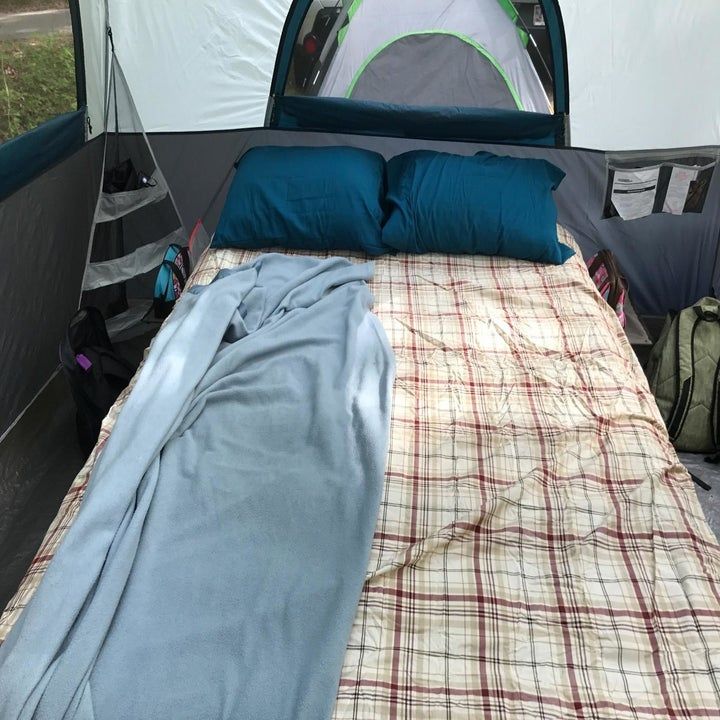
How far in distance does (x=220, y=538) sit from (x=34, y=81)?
1.78 m

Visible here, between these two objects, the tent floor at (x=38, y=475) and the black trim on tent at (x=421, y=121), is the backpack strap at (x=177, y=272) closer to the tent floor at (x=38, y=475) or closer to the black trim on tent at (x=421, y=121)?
the tent floor at (x=38, y=475)

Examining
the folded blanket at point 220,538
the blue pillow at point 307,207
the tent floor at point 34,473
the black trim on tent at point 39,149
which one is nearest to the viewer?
the folded blanket at point 220,538

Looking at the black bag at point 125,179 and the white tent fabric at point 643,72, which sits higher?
the white tent fabric at point 643,72

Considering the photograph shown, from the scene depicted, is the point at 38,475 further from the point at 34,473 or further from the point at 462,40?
the point at 462,40

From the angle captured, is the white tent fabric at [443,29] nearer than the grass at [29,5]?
No

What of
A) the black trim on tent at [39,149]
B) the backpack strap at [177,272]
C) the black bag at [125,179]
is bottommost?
the backpack strap at [177,272]

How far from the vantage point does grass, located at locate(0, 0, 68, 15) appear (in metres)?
2.12

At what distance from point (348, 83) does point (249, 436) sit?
167 centimetres

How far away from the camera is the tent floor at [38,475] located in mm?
1900

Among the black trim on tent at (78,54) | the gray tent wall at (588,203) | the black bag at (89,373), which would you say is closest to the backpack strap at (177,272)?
the black bag at (89,373)

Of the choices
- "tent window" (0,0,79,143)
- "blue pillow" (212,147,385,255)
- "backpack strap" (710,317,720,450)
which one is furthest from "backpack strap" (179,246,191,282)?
"backpack strap" (710,317,720,450)

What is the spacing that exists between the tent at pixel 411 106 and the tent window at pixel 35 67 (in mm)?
54

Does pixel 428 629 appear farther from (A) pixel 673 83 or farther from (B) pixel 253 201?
(A) pixel 673 83

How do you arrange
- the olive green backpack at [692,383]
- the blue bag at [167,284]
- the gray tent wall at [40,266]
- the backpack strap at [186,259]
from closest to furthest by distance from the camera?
1. the gray tent wall at [40,266]
2. the olive green backpack at [692,383]
3. the blue bag at [167,284]
4. the backpack strap at [186,259]
